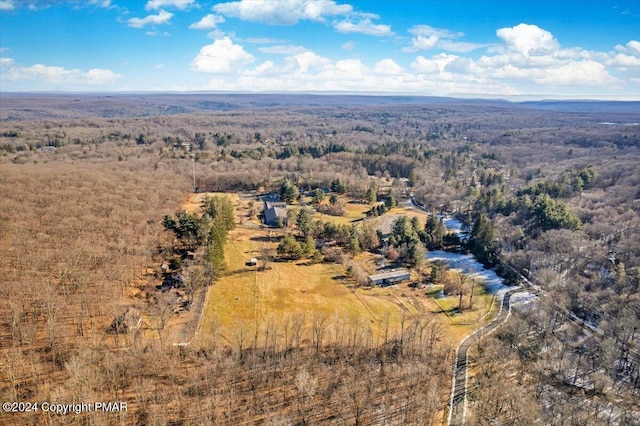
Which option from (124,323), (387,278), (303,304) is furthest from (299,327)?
(387,278)

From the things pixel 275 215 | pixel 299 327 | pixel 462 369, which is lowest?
pixel 462 369

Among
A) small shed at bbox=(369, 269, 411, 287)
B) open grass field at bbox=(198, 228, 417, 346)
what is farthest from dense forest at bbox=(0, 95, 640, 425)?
small shed at bbox=(369, 269, 411, 287)

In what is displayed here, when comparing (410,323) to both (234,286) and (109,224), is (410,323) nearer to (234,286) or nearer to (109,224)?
(234,286)

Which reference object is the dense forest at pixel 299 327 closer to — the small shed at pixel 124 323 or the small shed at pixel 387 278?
the small shed at pixel 124 323

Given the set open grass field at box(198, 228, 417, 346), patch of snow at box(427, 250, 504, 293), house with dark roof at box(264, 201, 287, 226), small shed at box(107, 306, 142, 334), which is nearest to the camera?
small shed at box(107, 306, 142, 334)

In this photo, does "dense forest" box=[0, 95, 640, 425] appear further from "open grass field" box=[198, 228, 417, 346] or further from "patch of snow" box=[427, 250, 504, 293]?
"open grass field" box=[198, 228, 417, 346]

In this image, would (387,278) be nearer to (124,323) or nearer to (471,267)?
(471,267)

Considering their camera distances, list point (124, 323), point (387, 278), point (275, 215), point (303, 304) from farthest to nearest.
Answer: point (275, 215) < point (387, 278) < point (303, 304) < point (124, 323)
